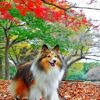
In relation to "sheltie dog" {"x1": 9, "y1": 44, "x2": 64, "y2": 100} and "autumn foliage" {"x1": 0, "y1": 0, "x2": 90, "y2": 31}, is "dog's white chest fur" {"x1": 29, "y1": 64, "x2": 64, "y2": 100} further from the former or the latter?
"autumn foliage" {"x1": 0, "y1": 0, "x2": 90, "y2": 31}

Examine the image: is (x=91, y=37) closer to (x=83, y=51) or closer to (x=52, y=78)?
(x=83, y=51)

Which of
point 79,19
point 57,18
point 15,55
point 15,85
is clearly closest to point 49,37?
point 57,18

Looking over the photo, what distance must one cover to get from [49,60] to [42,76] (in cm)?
32

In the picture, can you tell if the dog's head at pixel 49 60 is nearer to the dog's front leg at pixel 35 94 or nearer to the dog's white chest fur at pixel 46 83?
the dog's white chest fur at pixel 46 83

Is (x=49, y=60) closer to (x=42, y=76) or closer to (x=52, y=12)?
(x=42, y=76)

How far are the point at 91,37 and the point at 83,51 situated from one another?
189 cm

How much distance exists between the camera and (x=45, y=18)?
489 inches

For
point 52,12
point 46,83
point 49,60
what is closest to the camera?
point 49,60

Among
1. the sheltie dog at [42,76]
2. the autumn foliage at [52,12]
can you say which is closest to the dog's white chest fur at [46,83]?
the sheltie dog at [42,76]

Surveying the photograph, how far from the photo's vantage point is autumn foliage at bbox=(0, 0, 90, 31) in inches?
400

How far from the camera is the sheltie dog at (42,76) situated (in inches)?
182

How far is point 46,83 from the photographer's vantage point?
16.0 feet

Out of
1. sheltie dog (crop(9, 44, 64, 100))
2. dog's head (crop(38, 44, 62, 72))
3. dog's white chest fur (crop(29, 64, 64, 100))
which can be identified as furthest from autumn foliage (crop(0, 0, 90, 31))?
dog's head (crop(38, 44, 62, 72))

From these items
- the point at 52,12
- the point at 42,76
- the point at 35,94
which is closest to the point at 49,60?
the point at 42,76
